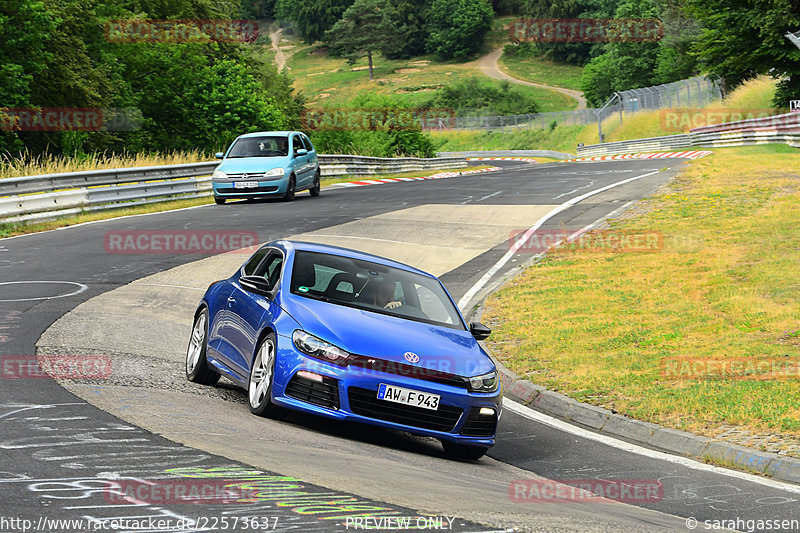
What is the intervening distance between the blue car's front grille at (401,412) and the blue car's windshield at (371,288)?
3.72 feet

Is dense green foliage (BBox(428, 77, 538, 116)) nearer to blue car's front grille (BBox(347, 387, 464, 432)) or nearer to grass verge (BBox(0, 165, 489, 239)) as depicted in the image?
grass verge (BBox(0, 165, 489, 239))

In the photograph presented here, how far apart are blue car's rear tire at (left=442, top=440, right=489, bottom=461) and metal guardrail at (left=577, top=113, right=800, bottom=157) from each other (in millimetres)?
38862

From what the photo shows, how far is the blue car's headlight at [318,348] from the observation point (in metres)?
7.58

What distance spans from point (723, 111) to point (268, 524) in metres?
63.1

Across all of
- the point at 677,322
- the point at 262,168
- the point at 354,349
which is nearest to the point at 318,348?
the point at 354,349

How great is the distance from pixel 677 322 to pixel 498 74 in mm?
153219

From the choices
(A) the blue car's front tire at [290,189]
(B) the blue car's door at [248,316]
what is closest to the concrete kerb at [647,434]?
(B) the blue car's door at [248,316]

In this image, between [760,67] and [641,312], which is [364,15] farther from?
[641,312]

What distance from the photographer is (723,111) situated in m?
63.1

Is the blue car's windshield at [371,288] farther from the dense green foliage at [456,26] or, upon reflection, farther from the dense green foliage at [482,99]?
the dense green foliage at [456,26]

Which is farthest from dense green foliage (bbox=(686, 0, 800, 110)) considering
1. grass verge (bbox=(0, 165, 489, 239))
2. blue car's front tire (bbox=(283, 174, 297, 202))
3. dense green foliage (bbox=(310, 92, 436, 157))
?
grass verge (bbox=(0, 165, 489, 239))

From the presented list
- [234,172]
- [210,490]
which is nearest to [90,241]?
[234,172]

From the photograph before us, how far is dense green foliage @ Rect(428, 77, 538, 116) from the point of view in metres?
132

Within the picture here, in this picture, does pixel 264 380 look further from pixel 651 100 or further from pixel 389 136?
pixel 651 100
